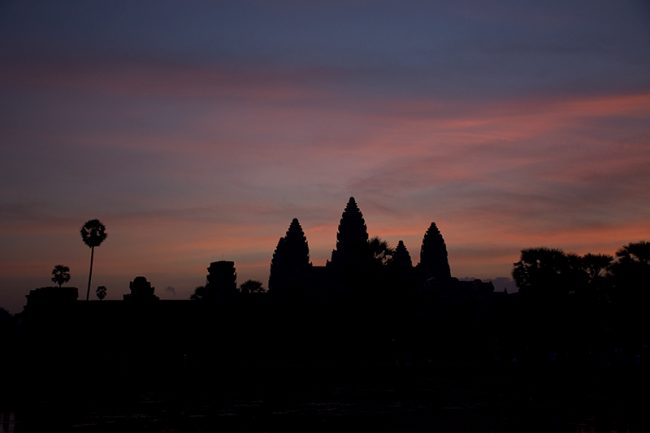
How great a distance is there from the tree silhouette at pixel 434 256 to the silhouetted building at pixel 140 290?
1775 inches

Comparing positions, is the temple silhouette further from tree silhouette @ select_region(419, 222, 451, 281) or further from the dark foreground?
tree silhouette @ select_region(419, 222, 451, 281)

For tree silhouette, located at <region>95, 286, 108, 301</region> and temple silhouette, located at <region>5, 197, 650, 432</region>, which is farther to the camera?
tree silhouette, located at <region>95, 286, 108, 301</region>

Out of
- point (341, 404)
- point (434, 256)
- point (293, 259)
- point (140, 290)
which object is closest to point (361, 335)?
point (140, 290)

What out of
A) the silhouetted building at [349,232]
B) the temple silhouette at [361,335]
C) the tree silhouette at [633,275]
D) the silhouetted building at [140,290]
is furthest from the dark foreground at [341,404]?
the silhouetted building at [349,232]

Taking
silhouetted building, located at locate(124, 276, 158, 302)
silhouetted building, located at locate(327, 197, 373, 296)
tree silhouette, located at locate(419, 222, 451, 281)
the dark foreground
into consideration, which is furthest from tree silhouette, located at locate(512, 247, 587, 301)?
tree silhouette, located at locate(419, 222, 451, 281)

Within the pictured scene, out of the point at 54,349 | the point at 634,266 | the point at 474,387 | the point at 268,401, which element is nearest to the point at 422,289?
the point at 634,266

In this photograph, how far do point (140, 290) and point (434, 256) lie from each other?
4857 cm

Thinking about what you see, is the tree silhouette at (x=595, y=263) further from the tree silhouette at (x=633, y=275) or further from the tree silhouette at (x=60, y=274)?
the tree silhouette at (x=60, y=274)

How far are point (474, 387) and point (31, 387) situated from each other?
2781 centimetres

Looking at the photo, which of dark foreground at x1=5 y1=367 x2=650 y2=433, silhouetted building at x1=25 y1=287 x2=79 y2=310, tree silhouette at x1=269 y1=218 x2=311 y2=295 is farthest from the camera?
tree silhouette at x1=269 y1=218 x2=311 y2=295

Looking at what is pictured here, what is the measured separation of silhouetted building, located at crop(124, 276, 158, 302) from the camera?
85250 millimetres

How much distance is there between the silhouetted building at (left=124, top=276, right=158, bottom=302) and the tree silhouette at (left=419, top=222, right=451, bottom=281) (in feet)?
148

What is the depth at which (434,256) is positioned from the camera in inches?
4732

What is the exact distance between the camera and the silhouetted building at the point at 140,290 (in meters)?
85.2
